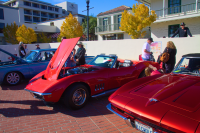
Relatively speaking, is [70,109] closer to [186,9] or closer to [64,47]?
[64,47]

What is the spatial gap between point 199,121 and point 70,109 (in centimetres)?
286

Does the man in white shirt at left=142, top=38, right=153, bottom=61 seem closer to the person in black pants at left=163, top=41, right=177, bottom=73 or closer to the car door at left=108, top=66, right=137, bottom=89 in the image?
the person in black pants at left=163, top=41, right=177, bottom=73

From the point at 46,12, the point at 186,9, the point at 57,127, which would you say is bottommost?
the point at 57,127

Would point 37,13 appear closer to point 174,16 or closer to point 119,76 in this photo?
point 174,16

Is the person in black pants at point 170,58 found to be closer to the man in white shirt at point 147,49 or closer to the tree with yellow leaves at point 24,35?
the man in white shirt at point 147,49

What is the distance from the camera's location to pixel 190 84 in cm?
262

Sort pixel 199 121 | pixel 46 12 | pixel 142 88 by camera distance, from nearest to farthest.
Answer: pixel 199 121, pixel 142 88, pixel 46 12

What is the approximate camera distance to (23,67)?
251 inches

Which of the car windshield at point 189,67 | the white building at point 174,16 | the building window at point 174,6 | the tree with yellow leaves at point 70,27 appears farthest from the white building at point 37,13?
the car windshield at point 189,67

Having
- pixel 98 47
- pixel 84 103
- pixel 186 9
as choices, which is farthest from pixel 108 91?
pixel 186 9

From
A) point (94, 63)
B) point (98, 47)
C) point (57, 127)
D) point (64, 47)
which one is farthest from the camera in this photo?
point (98, 47)

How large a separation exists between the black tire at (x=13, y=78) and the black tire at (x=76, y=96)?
382 centimetres

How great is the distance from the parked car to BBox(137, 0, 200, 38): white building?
1361 centimetres

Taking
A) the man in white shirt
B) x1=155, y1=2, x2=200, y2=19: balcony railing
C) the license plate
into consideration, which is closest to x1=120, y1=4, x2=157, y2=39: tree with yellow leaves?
x1=155, y1=2, x2=200, y2=19: balcony railing
